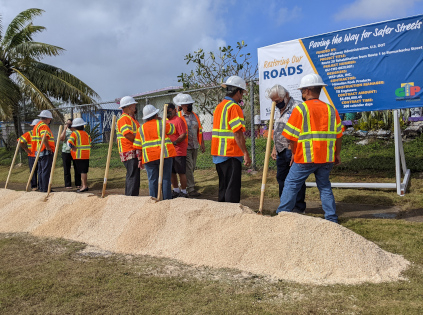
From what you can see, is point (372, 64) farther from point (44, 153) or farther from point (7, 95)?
point (7, 95)

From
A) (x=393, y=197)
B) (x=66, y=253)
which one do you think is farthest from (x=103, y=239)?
(x=393, y=197)

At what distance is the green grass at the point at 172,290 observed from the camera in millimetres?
2854

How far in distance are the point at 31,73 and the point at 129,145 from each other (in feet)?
47.6

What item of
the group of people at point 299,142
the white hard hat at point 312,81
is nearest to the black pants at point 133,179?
the group of people at point 299,142

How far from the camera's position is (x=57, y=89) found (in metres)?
18.7

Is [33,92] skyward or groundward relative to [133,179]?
skyward

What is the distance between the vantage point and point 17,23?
18.8 metres

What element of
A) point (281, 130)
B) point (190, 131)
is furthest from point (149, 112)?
point (281, 130)

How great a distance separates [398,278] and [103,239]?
3.28m

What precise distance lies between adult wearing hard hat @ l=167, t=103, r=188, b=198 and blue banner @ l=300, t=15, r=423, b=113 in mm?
2617

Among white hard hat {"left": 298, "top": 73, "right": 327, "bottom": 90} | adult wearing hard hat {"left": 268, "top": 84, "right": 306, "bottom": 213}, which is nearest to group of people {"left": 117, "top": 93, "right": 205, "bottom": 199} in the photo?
adult wearing hard hat {"left": 268, "top": 84, "right": 306, "bottom": 213}

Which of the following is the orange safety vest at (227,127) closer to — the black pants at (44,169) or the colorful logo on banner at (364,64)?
the colorful logo on banner at (364,64)

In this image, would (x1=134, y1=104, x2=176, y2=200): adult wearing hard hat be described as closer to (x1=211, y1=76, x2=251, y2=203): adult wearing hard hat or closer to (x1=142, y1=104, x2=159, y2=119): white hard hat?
(x1=142, y1=104, x2=159, y2=119): white hard hat

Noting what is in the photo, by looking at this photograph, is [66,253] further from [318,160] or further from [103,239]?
[318,160]
